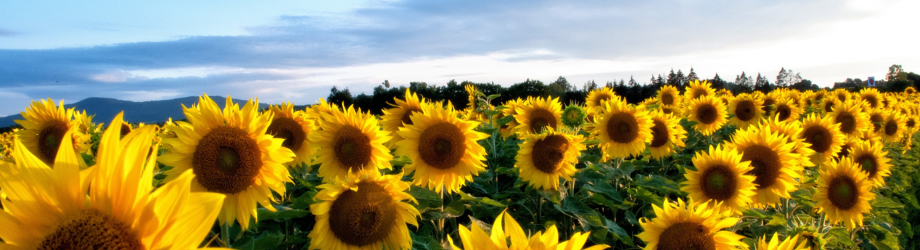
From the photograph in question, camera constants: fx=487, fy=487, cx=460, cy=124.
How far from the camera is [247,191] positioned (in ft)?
8.55

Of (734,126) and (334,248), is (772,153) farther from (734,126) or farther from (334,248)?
(734,126)

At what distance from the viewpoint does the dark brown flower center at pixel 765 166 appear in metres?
4.74

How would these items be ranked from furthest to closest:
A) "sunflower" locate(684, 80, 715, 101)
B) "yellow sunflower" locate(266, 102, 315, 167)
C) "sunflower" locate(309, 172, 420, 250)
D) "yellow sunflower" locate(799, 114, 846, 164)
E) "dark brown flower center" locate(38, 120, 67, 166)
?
"sunflower" locate(684, 80, 715, 101), "yellow sunflower" locate(799, 114, 846, 164), "dark brown flower center" locate(38, 120, 67, 166), "yellow sunflower" locate(266, 102, 315, 167), "sunflower" locate(309, 172, 420, 250)

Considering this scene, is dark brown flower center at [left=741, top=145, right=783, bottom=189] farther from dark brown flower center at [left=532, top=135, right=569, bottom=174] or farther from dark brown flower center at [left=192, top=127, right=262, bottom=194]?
dark brown flower center at [left=192, top=127, right=262, bottom=194]

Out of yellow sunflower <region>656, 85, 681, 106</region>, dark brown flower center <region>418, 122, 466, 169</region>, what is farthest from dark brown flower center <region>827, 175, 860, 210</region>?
yellow sunflower <region>656, 85, 681, 106</region>

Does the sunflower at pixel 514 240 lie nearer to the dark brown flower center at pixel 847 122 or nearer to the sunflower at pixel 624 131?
the sunflower at pixel 624 131

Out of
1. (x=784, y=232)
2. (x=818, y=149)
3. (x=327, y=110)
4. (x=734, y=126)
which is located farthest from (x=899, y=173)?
(x=327, y=110)

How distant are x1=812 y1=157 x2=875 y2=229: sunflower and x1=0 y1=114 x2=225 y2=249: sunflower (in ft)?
19.5

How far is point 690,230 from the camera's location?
9.78ft

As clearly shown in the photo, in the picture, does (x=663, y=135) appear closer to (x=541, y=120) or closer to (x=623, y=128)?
(x=623, y=128)

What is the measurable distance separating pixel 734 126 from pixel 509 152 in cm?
712

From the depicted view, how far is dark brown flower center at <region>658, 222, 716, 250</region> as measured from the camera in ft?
9.61

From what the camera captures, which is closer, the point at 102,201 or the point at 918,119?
the point at 102,201

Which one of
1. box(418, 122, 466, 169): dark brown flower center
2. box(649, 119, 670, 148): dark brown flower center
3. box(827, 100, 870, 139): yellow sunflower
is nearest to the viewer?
A: box(418, 122, 466, 169): dark brown flower center
